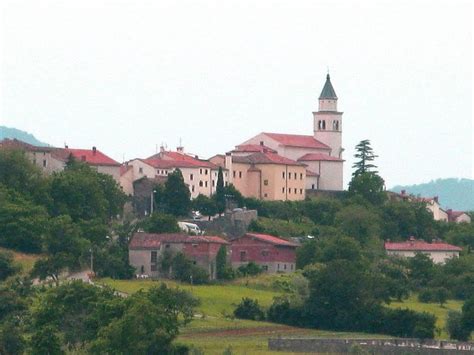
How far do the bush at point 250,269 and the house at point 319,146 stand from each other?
44.8ft

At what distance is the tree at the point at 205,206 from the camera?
4056 inches

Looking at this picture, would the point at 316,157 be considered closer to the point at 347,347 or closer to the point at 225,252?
the point at 225,252

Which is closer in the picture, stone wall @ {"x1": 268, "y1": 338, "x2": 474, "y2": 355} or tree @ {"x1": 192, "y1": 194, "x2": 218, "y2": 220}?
stone wall @ {"x1": 268, "y1": 338, "x2": 474, "y2": 355}

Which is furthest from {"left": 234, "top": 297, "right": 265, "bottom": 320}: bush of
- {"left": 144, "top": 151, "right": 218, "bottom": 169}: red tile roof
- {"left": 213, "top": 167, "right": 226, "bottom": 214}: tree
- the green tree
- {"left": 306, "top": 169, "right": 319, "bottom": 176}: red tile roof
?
{"left": 306, "top": 169, "right": 319, "bottom": 176}: red tile roof

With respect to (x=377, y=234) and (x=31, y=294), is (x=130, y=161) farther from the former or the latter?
(x=31, y=294)

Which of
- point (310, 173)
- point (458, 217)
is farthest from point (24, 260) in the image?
point (458, 217)

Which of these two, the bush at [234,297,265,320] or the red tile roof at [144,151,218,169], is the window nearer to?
the bush at [234,297,265,320]

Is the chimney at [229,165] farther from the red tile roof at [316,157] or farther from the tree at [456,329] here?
the tree at [456,329]

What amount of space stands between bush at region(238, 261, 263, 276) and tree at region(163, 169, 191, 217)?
7.16 meters

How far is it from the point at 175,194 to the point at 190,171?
3.92 meters

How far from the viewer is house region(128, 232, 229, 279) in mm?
91188

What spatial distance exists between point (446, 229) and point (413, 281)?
14972 millimetres

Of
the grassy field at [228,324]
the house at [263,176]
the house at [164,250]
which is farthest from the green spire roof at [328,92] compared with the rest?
the house at [164,250]

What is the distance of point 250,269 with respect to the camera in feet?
312
